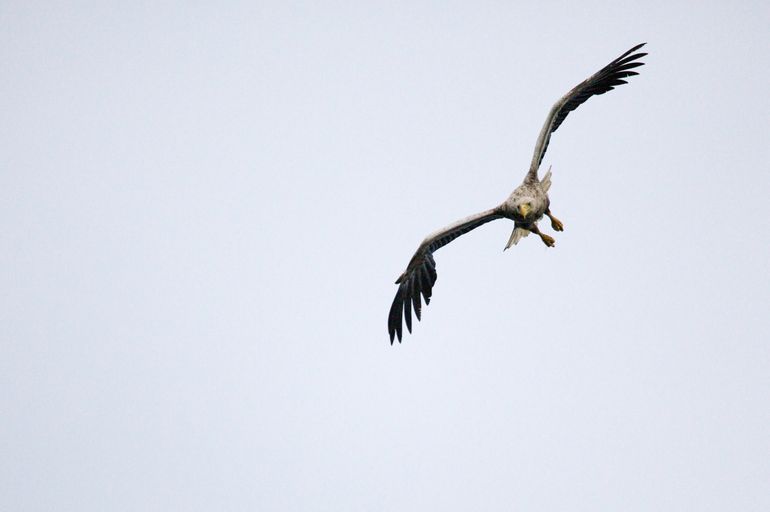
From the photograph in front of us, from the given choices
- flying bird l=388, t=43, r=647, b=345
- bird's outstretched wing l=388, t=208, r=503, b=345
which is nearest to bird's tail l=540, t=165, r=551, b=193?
flying bird l=388, t=43, r=647, b=345

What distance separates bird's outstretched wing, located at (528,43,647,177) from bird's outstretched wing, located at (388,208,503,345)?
2010 mm

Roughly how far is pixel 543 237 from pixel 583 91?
288 cm

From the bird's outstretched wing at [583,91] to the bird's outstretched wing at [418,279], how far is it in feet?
6.59

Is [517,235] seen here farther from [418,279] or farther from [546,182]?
[418,279]

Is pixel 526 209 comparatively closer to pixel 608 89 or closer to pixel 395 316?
pixel 608 89

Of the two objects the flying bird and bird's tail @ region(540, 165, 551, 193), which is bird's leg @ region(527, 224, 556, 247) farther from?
bird's tail @ region(540, 165, 551, 193)

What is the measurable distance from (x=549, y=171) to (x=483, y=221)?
157 centimetres

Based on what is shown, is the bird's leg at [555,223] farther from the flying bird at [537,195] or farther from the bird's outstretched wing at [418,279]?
the bird's outstretched wing at [418,279]

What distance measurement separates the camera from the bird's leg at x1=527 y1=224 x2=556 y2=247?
547 inches

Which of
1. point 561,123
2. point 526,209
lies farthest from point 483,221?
point 561,123

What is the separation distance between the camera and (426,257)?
15547mm

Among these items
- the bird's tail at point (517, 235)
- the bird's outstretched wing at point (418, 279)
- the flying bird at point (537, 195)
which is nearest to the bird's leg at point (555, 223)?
the flying bird at point (537, 195)

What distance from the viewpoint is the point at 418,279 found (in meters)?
15.9

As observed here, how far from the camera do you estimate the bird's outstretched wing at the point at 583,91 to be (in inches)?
547
